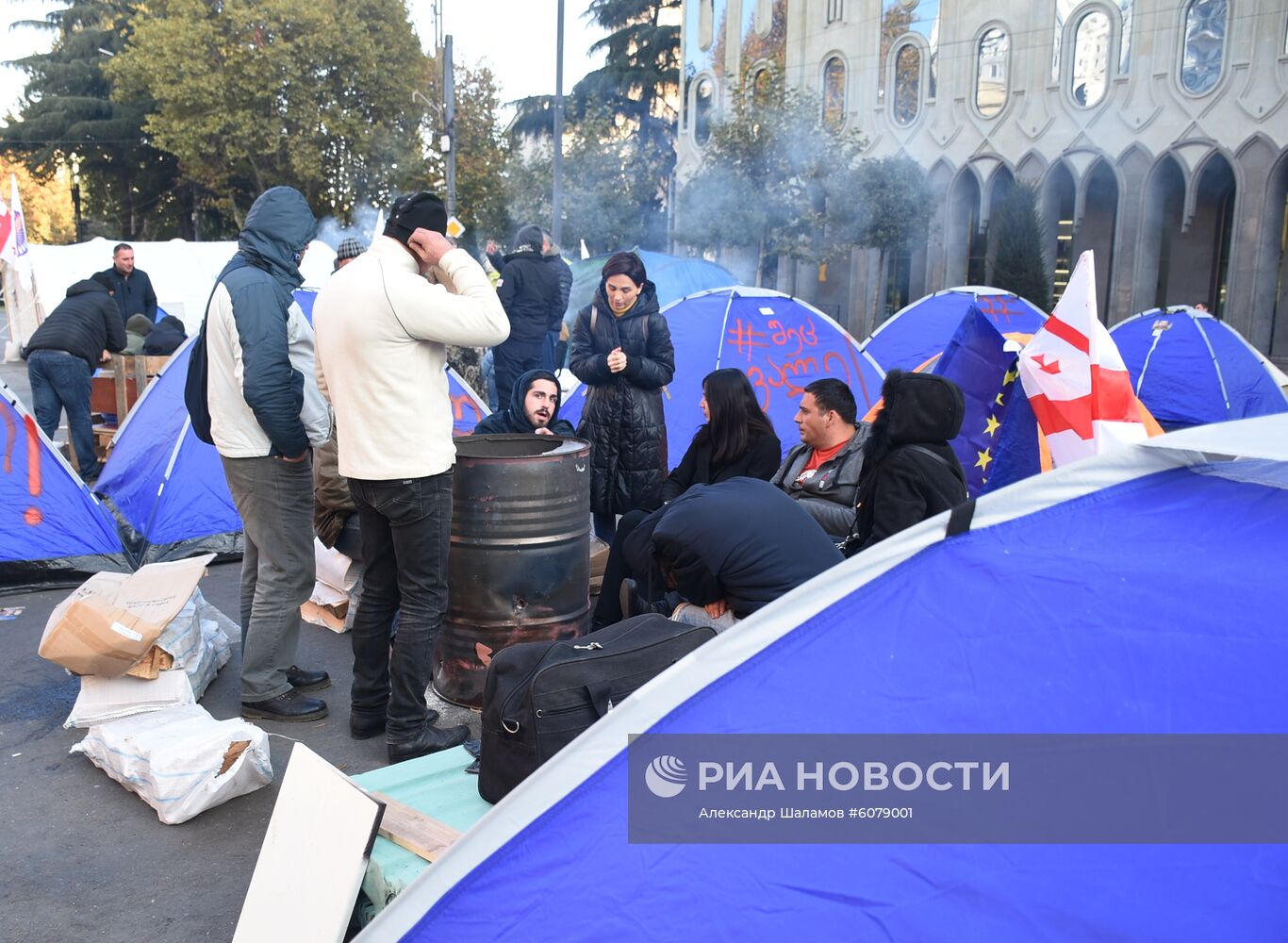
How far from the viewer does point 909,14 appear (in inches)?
899

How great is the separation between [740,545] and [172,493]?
4.25 m

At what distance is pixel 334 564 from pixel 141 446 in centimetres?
225

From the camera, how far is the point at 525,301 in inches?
331

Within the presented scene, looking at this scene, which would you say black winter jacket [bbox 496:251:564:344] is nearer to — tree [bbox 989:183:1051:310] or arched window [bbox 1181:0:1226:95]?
tree [bbox 989:183:1051:310]

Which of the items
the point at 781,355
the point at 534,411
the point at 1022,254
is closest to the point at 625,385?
the point at 534,411

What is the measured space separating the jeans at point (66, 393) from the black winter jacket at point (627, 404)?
4452 millimetres

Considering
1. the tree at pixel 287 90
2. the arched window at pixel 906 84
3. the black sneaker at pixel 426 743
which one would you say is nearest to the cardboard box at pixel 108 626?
the black sneaker at pixel 426 743

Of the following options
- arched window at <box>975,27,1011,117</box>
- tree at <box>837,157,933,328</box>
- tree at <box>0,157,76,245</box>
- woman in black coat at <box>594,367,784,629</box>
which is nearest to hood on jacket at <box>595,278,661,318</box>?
woman in black coat at <box>594,367,784,629</box>

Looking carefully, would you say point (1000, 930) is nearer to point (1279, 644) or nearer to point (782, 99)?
point (1279, 644)

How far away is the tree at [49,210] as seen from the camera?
159 feet

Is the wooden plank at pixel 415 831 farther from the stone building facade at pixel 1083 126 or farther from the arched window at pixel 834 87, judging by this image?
the arched window at pixel 834 87

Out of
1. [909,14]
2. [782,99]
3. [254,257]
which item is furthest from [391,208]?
[909,14]

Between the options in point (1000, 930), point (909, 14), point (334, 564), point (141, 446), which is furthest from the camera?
point (909, 14)

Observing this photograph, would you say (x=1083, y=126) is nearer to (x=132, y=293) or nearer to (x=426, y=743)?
(x=132, y=293)
